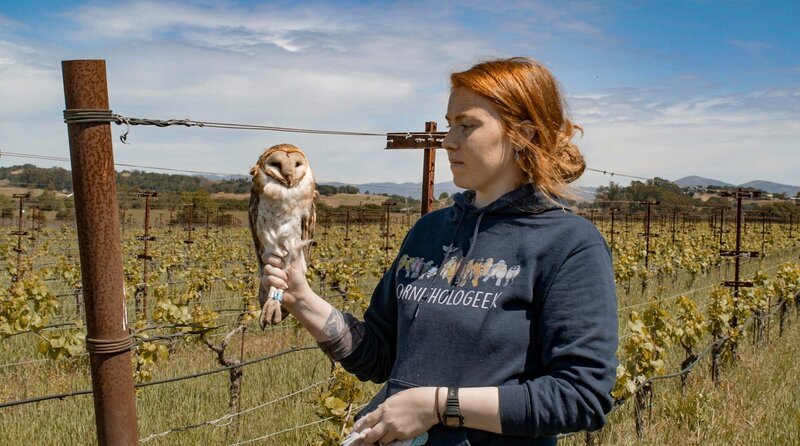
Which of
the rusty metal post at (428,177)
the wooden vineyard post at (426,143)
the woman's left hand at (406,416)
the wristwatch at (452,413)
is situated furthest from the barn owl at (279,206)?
the rusty metal post at (428,177)

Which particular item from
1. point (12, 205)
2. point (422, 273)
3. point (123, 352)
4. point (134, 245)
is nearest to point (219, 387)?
point (123, 352)

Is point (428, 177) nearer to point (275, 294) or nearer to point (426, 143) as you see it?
point (426, 143)

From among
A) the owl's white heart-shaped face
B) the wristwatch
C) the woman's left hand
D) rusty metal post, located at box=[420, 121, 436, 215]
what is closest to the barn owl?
the owl's white heart-shaped face

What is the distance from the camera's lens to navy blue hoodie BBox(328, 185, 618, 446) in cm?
163

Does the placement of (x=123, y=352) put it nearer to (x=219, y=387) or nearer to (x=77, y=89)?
(x=77, y=89)

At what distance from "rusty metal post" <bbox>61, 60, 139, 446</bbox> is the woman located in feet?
2.00

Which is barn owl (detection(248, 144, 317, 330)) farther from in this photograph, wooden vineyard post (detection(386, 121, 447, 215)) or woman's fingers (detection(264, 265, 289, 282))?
wooden vineyard post (detection(386, 121, 447, 215))

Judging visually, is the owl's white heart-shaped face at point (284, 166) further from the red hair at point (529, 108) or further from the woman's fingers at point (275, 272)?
the red hair at point (529, 108)

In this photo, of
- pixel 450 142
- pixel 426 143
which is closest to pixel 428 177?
pixel 426 143

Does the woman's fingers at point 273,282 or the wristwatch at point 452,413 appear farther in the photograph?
the woman's fingers at point 273,282

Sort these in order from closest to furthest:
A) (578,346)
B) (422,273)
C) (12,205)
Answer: (578,346) → (422,273) → (12,205)

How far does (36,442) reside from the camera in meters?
4.79

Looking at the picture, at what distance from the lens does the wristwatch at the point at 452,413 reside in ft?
5.34

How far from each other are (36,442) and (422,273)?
410cm
